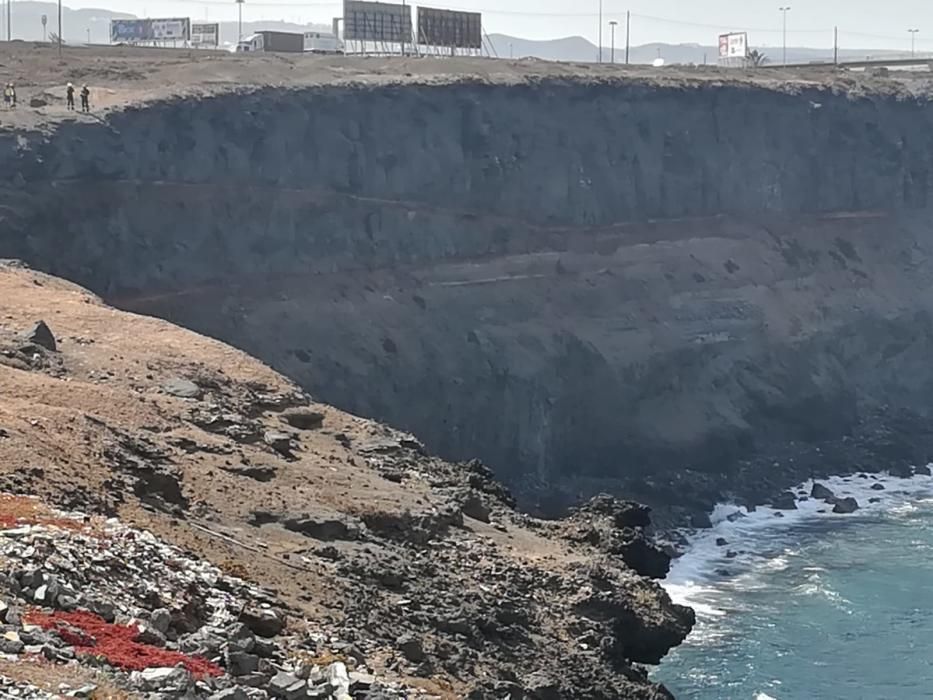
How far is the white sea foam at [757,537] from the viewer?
180 ft

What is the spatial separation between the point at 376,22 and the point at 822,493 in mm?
43693

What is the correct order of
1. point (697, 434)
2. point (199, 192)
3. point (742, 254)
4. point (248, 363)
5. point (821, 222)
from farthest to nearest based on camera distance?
1. point (821, 222)
2. point (742, 254)
3. point (697, 434)
4. point (199, 192)
5. point (248, 363)

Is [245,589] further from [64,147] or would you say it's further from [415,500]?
[64,147]

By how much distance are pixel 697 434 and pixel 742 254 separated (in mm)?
14108

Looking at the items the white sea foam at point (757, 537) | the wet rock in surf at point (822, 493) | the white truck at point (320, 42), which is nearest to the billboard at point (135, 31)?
the white truck at point (320, 42)

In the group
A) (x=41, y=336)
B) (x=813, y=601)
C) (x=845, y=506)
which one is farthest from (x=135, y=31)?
(x=41, y=336)

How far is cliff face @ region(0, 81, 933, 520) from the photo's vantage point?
6259 cm

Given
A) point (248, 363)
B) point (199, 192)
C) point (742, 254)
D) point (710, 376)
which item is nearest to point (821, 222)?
point (742, 254)

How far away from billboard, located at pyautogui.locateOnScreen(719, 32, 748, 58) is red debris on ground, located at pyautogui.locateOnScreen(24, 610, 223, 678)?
109 meters

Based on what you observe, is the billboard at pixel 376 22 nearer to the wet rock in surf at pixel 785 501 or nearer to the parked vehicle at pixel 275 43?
the parked vehicle at pixel 275 43

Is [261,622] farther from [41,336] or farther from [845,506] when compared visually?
[845,506]

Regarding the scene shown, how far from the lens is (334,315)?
65375mm

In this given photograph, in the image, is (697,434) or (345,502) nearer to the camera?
(345,502)

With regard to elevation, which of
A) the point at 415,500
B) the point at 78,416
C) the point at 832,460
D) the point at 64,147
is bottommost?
the point at 832,460
